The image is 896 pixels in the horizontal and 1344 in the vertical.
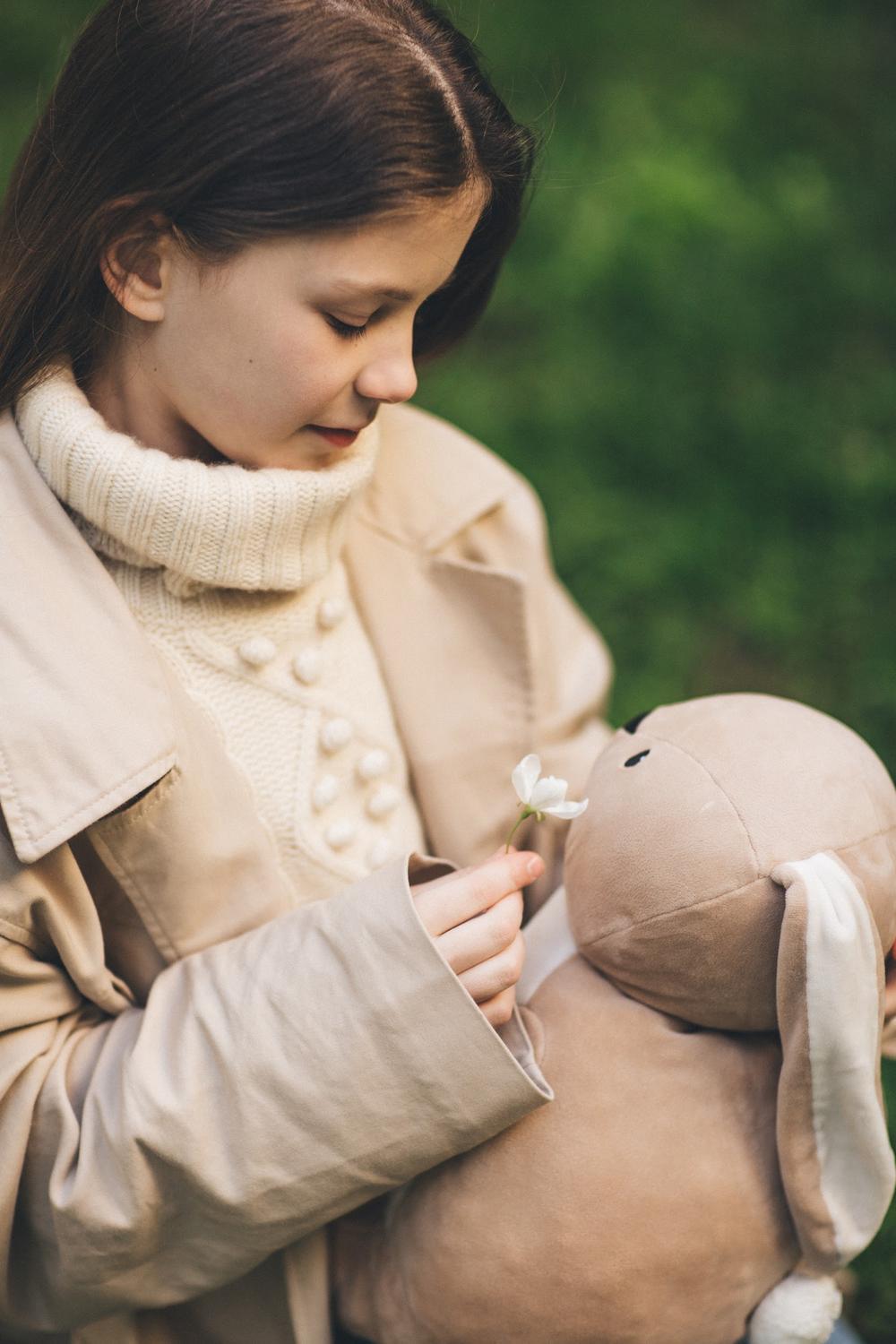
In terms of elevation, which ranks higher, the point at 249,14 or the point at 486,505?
the point at 249,14

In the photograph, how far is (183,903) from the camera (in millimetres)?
1358

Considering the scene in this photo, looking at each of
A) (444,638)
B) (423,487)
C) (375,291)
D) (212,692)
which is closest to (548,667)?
(444,638)

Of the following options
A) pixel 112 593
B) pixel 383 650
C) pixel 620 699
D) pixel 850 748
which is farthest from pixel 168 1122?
pixel 620 699

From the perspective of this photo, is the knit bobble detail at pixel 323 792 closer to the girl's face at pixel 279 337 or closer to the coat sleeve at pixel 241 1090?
the coat sleeve at pixel 241 1090

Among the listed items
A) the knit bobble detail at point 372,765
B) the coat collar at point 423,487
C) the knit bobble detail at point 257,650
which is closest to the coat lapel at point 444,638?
the coat collar at point 423,487

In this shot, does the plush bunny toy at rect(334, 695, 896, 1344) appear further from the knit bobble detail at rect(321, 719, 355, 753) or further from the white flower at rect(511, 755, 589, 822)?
the knit bobble detail at rect(321, 719, 355, 753)

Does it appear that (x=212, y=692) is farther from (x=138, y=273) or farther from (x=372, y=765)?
(x=138, y=273)

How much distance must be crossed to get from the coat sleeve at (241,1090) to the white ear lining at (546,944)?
0.33ft

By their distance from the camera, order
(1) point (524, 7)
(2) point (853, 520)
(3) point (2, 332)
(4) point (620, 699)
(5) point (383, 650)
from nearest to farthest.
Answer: (3) point (2, 332) → (5) point (383, 650) → (4) point (620, 699) → (2) point (853, 520) → (1) point (524, 7)

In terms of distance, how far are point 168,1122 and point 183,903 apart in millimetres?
224

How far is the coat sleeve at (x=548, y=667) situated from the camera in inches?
68.6

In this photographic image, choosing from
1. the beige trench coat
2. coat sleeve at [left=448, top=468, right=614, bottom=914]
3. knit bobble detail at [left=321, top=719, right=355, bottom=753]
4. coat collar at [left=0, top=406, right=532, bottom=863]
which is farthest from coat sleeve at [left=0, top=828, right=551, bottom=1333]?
coat sleeve at [left=448, top=468, right=614, bottom=914]

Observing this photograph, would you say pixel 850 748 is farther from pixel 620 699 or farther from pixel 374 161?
pixel 620 699

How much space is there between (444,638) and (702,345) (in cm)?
176
